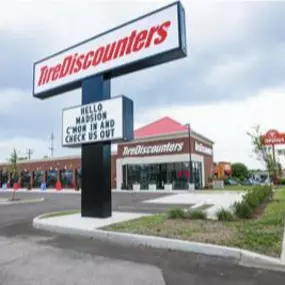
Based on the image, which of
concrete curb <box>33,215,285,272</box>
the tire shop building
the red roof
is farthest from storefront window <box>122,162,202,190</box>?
concrete curb <box>33,215,285,272</box>

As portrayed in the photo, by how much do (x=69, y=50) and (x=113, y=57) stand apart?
250 centimetres

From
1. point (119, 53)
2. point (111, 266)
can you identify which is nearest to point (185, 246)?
point (111, 266)

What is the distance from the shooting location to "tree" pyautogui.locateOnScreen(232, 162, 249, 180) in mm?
70812

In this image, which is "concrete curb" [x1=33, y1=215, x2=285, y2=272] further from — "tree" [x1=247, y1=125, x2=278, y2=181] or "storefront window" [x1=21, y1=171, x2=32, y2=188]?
"storefront window" [x1=21, y1=171, x2=32, y2=188]

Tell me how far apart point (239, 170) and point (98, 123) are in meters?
64.2

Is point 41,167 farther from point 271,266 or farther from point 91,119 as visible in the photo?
point 271,266

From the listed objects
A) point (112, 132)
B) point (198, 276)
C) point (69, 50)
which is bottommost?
point (198, 276)

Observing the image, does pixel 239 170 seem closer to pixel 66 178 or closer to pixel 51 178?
pixel 66 178

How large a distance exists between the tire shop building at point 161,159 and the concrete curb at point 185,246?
28.0 meters

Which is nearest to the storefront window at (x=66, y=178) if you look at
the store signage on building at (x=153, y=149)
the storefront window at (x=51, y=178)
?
the storefront window at (x=51, y=178)

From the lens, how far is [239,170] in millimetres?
71938

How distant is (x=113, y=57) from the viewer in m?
12.3

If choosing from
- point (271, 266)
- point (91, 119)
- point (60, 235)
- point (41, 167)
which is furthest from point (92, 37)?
point (41, 167)

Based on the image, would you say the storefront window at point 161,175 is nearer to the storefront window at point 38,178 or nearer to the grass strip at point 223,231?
the storefront window at point 38,178
